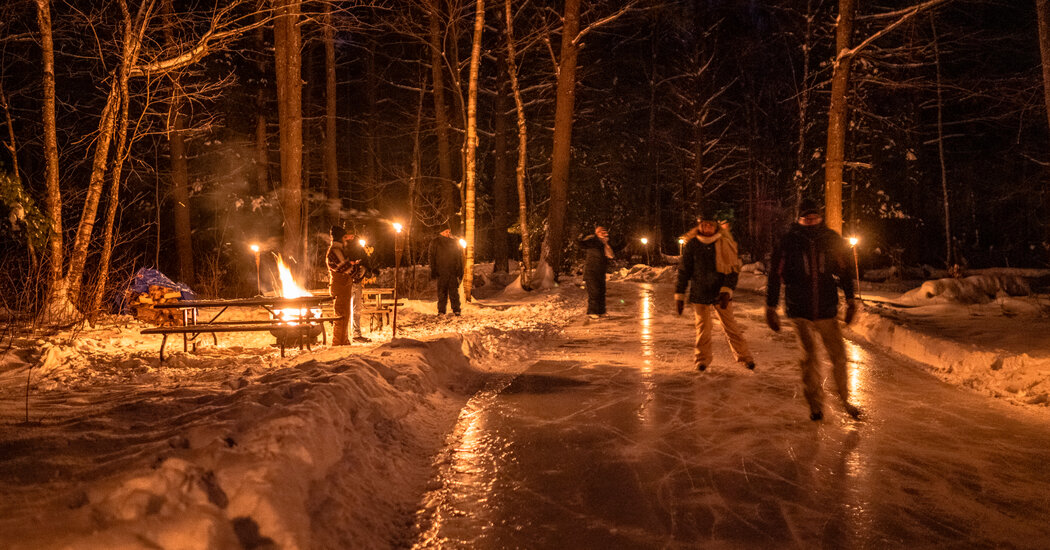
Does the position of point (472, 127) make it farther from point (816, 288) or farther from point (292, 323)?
point (816, 288)

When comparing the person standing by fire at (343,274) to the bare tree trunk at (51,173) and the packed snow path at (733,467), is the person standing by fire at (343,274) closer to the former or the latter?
the packed snow path at (733,467)

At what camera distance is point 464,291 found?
18484mm

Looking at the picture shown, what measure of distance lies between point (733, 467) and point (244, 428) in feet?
12.2

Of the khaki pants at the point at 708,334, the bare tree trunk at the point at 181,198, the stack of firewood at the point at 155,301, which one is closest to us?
the khaki pants at the point at 708,334

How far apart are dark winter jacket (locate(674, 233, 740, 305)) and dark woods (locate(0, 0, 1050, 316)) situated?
5393 millimetres

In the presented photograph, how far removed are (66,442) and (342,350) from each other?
16.8 feet

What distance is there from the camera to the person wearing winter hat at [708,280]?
8.75 meters

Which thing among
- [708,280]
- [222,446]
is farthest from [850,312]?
[222,446]

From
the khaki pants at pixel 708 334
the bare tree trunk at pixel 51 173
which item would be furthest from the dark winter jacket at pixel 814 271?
the bare tree trunk at pixel 51 173

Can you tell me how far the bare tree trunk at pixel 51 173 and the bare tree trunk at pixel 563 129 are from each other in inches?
587

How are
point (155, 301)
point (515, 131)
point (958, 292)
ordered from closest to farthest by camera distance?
point (155, 301)
point (958, 292)
point (515, 131)

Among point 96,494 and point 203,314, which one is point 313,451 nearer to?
point 96,494

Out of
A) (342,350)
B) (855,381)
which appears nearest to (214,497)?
(342,350)

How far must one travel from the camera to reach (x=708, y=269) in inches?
347
